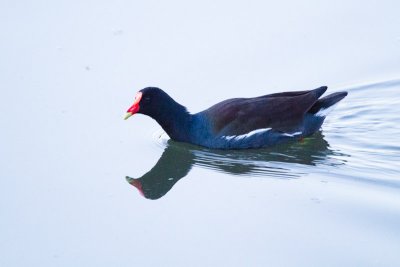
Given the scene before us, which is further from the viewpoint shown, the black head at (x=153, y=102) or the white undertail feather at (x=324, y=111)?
the white undertail feather at (x=324, y=111)

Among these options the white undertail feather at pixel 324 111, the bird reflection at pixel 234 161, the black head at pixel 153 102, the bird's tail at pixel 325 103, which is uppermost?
the black head at pixel 153 102

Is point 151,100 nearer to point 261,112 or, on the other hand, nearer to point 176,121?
point 176,121

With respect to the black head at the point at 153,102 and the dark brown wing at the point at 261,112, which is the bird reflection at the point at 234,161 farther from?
the black head at the point at 153,102

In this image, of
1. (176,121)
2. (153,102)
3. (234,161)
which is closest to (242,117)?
(234,161)

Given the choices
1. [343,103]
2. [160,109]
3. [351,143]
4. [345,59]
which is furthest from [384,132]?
[160,109]

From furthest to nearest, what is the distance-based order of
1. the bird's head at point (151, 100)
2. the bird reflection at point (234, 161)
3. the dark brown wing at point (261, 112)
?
the bird's head at point (151, 100) → the dark brown wing at point (261, 112) → the bird reflection at point (234, 161)

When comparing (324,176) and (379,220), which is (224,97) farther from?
(379,220)

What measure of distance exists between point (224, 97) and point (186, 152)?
941mm

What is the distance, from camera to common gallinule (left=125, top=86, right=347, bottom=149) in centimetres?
713

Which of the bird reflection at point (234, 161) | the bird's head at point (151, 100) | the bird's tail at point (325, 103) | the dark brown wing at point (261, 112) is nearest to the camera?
the bird reflection at point (234, 161)

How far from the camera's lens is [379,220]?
547 cm

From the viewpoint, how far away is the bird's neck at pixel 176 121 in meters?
7.32

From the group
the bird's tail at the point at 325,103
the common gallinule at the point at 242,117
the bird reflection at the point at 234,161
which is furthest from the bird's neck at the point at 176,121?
the bird's tail at the point at 325,103

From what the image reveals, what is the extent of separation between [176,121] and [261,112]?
2.73ft
